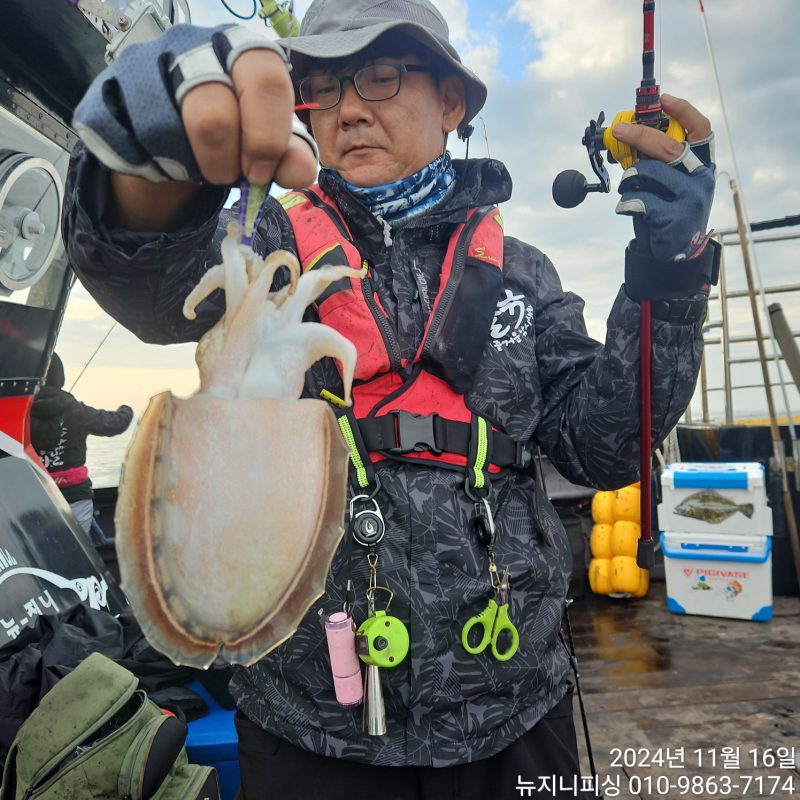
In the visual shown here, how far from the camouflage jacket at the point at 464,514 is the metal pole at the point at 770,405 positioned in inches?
225

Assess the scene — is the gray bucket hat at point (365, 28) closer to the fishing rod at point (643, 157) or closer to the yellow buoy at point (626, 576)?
the fishing rod at point (643, 157)

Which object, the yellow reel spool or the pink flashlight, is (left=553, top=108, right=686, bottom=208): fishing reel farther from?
the pink flashlight

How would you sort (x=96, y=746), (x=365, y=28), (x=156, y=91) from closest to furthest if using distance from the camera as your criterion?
(x=156, y=91)
(x=365, y=28)
(x=96, y=746)

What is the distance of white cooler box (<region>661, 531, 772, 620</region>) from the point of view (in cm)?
575

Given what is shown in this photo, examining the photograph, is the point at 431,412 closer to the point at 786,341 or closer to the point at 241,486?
the point at 241,486

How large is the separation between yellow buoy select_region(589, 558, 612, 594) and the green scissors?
554 centimetres

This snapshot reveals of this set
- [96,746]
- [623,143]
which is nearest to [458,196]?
[623,143]

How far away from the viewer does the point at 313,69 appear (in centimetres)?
150

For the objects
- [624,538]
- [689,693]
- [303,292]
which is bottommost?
[689,693]

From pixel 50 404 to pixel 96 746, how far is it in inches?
152

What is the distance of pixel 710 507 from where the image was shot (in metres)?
6.04

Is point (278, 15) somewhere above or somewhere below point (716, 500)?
above

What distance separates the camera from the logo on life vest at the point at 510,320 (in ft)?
5.61

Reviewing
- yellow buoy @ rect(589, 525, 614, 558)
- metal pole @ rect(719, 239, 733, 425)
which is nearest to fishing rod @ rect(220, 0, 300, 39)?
yellow buoy @ rect(589, 525, 614, 558)
